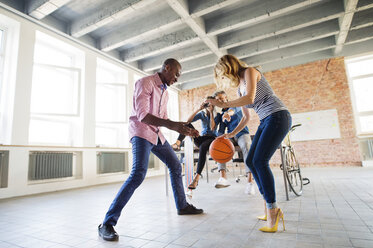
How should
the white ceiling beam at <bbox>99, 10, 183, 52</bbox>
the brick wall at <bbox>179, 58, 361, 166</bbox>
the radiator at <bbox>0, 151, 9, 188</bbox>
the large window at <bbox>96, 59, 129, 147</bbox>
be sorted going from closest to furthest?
the radiator at <bbox>0, 151, 9, 188</bbox> → the white ceiling beam at <bbox>99, 10, 183, 52</bbox> → the large window at <bbox>96, 59, 129, 147</bbox> → the brick wall at <bbox>179, 58, 361, 166</bbox>

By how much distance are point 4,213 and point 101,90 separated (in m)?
4.79

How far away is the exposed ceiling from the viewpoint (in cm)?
491

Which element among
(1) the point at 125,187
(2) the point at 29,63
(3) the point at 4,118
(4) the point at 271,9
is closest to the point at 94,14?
(2) the point at 29,63

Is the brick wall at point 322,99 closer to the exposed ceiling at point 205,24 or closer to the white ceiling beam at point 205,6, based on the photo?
the exposed ceiling at point 205,24

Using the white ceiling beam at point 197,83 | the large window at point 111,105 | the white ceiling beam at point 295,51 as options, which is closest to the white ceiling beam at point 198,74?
the white ceiling beam at point 197,83

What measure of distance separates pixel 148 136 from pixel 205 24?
5114 mm

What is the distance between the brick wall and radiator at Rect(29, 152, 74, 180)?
22.3 feet

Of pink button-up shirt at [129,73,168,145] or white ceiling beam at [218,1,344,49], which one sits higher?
white ceiling beam at [218,1,344,49]

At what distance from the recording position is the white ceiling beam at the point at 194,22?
187 inches

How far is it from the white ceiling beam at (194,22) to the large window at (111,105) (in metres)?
2.76

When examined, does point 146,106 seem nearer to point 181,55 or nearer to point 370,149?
point 181,55

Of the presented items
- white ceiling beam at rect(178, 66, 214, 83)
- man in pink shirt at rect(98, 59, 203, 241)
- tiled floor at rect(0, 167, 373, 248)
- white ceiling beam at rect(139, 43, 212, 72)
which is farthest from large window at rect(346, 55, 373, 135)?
man in pink shirt at rect(98, 59, 203, 241)

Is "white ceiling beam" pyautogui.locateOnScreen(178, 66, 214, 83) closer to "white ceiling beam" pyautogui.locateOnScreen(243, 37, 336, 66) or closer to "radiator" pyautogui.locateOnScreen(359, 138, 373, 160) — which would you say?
"white ceiling beam" pyautogui.locateOnScreen(243, 37, 336, 66)

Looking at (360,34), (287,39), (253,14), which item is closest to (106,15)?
(253,14)
